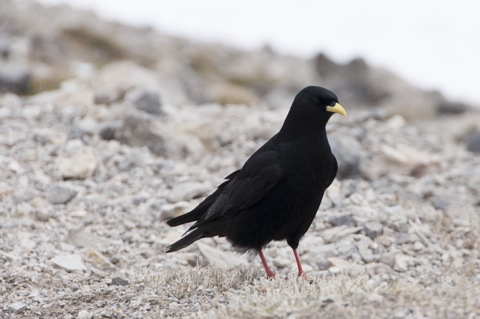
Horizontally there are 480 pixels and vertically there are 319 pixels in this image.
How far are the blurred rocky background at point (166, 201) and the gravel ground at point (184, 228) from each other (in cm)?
2

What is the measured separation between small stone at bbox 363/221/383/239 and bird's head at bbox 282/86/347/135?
245 cm

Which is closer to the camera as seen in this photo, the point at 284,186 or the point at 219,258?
the point at 284,186

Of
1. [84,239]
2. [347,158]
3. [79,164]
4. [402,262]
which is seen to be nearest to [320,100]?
[402,262]

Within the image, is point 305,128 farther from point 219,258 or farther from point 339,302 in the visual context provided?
point 339,302

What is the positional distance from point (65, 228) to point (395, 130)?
301 inches

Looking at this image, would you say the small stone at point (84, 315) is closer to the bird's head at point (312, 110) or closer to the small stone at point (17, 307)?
the small stone at point (17, 307)

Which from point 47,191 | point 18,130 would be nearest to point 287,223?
point 47,191

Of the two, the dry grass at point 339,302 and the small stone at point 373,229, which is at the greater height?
the dry grass at point 339,302

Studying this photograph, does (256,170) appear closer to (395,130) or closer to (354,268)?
(354,268)

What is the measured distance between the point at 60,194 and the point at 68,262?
2.03 metres

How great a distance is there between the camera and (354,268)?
8211 mm

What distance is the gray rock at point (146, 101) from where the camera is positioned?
Answer: 45.4 ft

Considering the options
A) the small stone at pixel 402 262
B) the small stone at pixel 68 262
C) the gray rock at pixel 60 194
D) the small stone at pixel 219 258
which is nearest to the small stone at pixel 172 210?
the small stone at pixel 219 258

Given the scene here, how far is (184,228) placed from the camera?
9.75m
